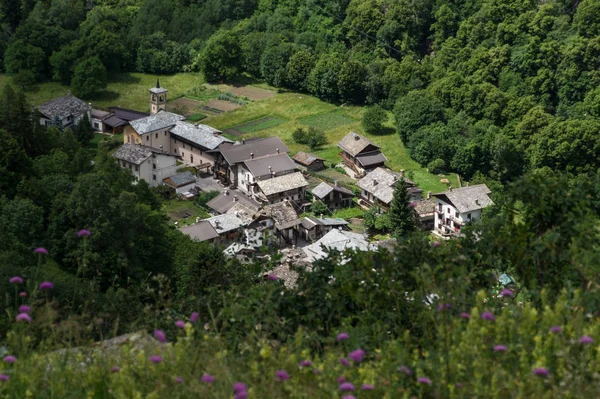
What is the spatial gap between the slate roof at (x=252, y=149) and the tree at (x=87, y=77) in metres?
9.45

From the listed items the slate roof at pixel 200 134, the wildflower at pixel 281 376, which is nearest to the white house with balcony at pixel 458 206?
the slate roof at pixel 200 134

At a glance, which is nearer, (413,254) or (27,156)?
(413,254)

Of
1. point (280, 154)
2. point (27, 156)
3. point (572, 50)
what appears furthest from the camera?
point (572, 50)

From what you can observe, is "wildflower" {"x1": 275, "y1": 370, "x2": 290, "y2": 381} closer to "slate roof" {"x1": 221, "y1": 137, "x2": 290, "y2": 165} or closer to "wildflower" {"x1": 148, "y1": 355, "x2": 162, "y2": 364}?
"wildflower" {"x1": 148, "y1": 355, "x2": 162, "y2": 364}

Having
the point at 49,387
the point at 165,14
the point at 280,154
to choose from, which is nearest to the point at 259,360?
the point at 49,387

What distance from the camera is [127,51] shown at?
41688 millimetres

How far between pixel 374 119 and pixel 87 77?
12.8 meters

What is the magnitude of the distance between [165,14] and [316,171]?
16.7 m

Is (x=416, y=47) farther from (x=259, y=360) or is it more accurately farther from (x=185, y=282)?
(x=259, y=360)

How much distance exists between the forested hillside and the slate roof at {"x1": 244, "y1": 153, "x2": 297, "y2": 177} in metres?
4.91

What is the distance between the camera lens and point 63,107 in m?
35.4

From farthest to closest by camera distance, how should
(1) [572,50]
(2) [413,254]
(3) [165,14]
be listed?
(3) [165,14] < (1) [572,50] < (2) [413,254]

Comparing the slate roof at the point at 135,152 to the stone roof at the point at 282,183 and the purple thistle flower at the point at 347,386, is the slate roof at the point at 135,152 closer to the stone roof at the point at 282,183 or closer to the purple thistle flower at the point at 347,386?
the stone roof at the point at 282,183

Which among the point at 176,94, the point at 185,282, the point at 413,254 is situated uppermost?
the point at 413,254
